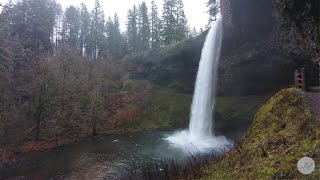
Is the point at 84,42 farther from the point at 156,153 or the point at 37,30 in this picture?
the point at 156,153

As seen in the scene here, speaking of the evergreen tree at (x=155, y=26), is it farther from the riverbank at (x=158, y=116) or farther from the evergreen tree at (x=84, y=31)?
the riverbank at (x=158, y=116)

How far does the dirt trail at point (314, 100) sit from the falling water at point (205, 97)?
16.5 metres

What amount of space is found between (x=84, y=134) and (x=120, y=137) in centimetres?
428

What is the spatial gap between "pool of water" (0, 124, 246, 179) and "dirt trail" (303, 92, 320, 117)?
31.3 ft

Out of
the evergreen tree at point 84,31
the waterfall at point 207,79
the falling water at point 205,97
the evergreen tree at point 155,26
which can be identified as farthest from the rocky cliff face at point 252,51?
the evergreen tree at point 84,31

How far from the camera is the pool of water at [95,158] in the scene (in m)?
20.1

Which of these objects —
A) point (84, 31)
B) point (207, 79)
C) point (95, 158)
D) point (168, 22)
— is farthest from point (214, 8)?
point (95, 158)

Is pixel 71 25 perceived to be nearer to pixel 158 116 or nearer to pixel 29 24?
pixel 29 24

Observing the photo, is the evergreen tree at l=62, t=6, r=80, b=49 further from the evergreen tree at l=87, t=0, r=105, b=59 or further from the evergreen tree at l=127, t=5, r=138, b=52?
the evergreen tree at l=127, t=5, r=138, b=52

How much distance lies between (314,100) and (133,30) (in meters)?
60.7

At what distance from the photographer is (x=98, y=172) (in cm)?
1973

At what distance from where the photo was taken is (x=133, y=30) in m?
71.1

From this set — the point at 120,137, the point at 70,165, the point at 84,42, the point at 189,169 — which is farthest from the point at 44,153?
the point at 84,42

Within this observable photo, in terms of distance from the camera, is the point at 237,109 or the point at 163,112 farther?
the point at 163,112
